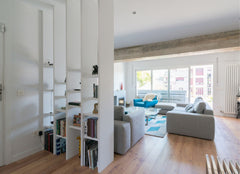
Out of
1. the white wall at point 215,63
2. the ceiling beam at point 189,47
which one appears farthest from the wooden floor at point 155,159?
the white wall at point 215,63

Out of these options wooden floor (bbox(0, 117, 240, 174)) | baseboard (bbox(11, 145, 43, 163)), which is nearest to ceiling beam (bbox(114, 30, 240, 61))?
wooden floor (bbox(0, 117, 240, 174))

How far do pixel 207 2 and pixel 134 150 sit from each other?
113 inches

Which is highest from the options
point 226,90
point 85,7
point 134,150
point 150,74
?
point 85,7

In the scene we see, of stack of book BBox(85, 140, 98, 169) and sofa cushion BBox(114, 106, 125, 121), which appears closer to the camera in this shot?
stack of book BBox(85, 140, 98, 169)

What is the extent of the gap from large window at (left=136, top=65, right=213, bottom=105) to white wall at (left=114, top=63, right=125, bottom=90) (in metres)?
0.87

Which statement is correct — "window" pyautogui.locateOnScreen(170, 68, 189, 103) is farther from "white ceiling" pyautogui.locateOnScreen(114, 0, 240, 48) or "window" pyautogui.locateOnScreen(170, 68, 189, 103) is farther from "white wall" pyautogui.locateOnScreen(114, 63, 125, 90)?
"white ceiling" pyautogui.locateOnScreen(114, 0, 240, 48)

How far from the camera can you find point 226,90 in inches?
196

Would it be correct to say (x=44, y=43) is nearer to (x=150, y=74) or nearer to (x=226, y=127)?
(x=226, y=127)

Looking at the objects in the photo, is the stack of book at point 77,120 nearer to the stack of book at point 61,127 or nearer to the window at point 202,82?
the stack of book at point 61,127

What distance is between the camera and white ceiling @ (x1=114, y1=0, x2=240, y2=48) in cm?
222

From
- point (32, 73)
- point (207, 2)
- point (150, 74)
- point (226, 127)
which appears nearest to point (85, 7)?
point (32, 73)

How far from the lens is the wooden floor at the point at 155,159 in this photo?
1.84 meters

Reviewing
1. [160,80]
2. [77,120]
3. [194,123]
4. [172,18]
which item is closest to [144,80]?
[160,80]

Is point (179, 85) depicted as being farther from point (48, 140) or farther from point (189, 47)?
point (48, 140)
